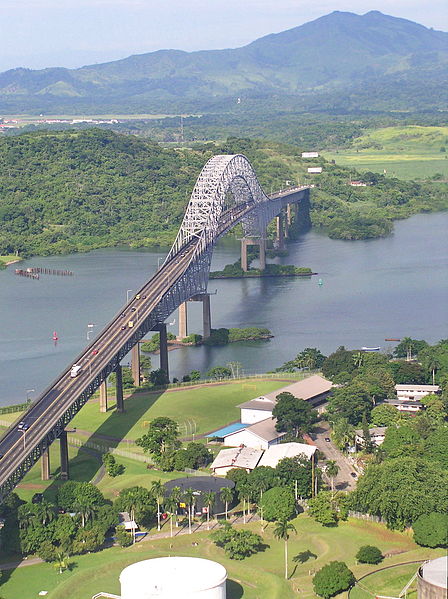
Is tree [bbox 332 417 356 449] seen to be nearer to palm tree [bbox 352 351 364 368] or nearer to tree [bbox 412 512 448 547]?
tree [bbox 412 512 448 547]

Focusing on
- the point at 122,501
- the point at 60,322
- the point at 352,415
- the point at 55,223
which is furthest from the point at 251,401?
the point at 55,223

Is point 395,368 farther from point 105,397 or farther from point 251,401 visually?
point 105,397

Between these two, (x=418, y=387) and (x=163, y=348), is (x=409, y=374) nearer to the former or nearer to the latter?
(x=418, y=387)

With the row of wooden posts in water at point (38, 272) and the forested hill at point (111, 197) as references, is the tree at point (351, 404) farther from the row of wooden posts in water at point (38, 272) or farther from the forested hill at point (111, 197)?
the forested hill at point (111, 197)

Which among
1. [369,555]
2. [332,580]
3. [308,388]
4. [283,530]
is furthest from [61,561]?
[308,388]

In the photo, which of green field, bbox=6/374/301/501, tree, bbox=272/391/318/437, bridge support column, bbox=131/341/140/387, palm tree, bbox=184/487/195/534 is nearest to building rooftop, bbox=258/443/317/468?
tree, bbox=272/391/318/437

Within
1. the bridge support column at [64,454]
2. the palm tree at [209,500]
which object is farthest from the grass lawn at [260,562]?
the bridge support column at [64,454]
